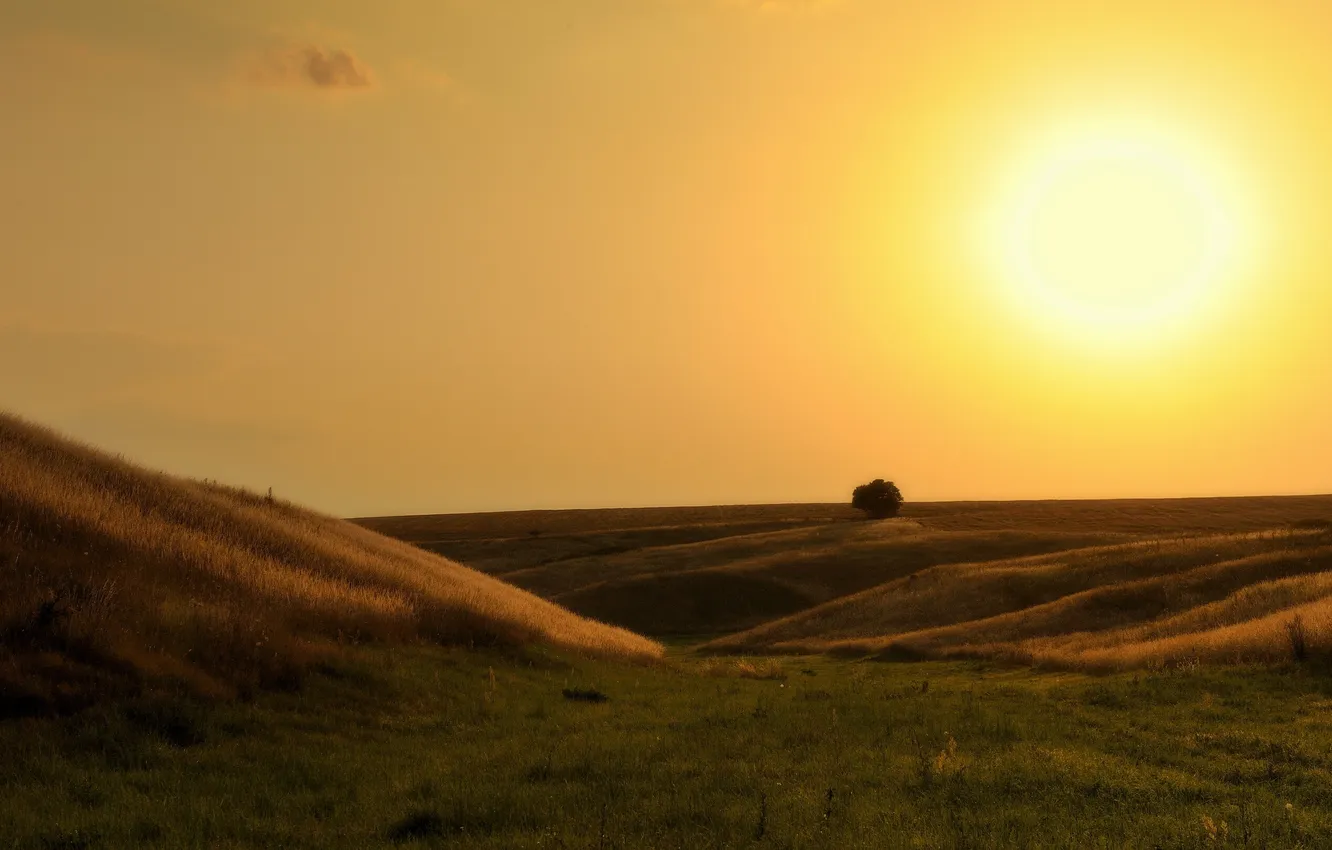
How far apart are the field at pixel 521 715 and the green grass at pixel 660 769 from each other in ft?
0.19

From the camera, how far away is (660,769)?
14.8 metres

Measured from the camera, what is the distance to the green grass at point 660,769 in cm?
1169

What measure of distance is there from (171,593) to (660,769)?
11.7 meters

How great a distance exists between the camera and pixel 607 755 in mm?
15781

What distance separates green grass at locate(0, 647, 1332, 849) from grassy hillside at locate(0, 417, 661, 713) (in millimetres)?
1217

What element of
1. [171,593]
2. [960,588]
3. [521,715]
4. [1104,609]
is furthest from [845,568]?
[171,593]

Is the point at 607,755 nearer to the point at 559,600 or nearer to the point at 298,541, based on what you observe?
the point at 298,541

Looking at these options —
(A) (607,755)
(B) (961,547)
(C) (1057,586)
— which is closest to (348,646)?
(A) (607,755)

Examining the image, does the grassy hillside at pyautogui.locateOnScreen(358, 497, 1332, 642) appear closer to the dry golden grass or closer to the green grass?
the dry golden grass

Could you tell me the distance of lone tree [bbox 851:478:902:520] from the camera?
122 m

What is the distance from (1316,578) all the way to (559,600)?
50.2 metres

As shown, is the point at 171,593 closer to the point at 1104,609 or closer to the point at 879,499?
the point at 1104,609

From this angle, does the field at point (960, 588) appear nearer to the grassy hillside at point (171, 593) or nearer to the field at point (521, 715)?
the field at point (521, 715)

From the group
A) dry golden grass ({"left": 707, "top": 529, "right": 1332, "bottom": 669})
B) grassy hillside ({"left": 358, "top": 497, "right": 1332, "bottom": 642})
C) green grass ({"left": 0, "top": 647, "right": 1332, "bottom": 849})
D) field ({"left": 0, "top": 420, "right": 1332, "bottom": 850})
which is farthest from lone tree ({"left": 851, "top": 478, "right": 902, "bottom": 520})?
green grass ({"left": 0, "top": 647, "right": 1332, "bottom": 849})
